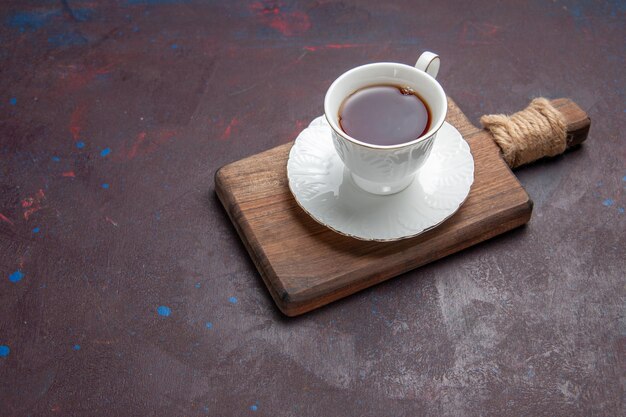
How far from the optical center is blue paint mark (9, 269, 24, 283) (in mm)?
1054

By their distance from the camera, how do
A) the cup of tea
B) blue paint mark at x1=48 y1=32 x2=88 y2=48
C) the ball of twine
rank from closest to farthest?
the cup of tea → the ball of twine → blue paint mark at x1=48 y1=32 x2=88 y2=48

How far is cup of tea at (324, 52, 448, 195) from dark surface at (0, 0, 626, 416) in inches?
6.4

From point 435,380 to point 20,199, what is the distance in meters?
0.67

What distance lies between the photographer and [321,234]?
1026 millimetres

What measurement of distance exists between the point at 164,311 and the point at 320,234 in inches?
9.3

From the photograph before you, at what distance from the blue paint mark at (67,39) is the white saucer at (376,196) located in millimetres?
507

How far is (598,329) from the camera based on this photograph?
993mm

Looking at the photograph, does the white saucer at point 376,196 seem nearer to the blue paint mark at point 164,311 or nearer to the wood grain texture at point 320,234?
the wood grain texture at point 320,234

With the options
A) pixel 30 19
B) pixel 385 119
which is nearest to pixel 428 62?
pixel 385 119

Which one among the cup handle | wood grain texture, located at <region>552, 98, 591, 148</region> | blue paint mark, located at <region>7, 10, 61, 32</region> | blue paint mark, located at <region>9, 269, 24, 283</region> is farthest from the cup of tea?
blue paint mark, located at <region>7, 10, 61, 32</region>

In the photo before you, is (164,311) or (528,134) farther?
(528,134)

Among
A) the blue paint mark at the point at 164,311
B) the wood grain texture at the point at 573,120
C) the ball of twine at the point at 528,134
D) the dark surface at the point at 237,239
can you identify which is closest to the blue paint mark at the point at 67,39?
the dark surface at the point at 237,239

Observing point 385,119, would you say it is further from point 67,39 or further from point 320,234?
point 67,39

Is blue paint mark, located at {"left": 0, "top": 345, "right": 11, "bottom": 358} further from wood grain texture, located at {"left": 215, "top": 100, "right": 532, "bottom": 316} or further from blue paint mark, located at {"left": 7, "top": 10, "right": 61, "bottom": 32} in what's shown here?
blue paint mark, located at {"left": 7, "top": 10, "right": 61, "bottom": 32}
